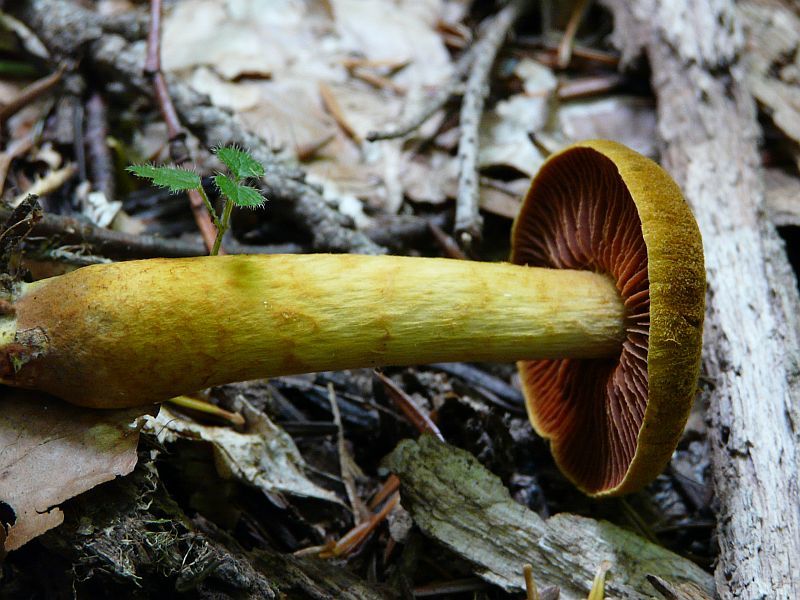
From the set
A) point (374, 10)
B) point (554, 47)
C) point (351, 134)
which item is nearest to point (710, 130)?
point (554, 47)

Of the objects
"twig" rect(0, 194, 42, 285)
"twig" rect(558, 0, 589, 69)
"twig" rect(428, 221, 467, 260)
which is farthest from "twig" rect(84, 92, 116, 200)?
"twig" rect(558, 0, 589, 69)

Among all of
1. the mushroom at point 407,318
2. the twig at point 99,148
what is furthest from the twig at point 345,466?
the twig at point 99,148

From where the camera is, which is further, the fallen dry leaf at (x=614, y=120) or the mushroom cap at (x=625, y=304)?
the fallen dry leaf at (x=614, y=120)

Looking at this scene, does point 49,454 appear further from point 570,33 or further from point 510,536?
point 570,33

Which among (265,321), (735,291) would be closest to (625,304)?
(735,291)

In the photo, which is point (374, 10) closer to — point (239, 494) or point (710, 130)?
point (710, 130)

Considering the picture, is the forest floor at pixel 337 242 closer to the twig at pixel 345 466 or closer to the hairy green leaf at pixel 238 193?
the twig at pixel 345 466
